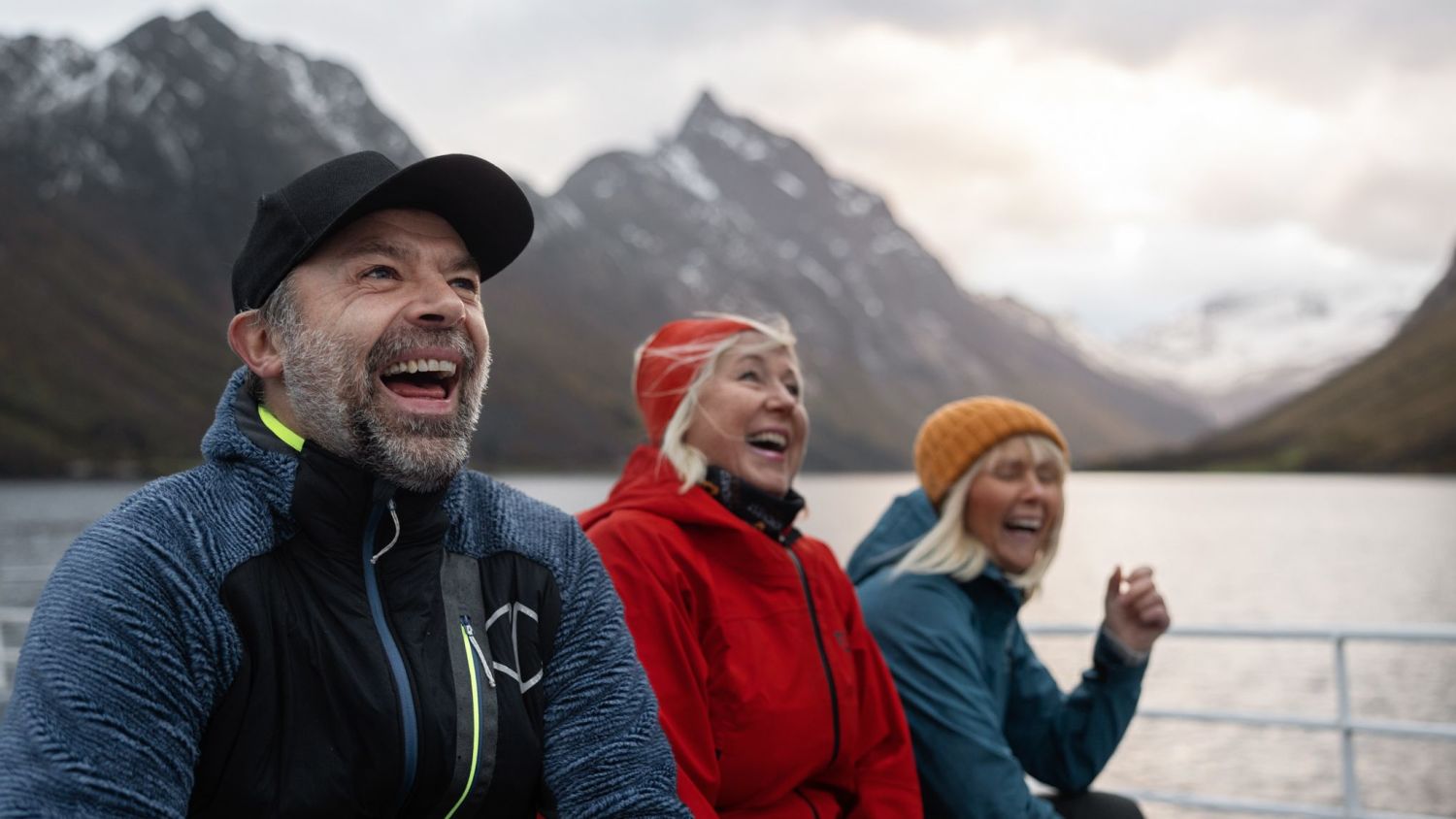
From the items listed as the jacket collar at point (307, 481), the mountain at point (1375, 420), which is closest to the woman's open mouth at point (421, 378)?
the jacket collar at point (307, 481)

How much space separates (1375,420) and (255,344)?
155386 mm

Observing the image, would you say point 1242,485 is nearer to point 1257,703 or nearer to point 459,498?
point 1257,703

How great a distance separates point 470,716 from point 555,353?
190m

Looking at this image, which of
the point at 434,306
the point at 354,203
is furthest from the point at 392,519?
the point at 354,203

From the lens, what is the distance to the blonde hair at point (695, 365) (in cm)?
341

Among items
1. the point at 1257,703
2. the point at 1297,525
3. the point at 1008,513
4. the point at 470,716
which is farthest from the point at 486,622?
the point at 1297,525

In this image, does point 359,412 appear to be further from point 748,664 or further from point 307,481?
point 748,664

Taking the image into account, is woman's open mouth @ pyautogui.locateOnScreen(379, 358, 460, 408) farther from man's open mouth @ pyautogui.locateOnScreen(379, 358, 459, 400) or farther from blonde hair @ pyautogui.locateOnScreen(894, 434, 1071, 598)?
blonde hair @ pyautogui.locateOnScreen(894, 434, 1071, 598)

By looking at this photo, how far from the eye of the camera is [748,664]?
306 cm

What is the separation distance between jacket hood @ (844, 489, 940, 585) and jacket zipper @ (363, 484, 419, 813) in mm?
2397

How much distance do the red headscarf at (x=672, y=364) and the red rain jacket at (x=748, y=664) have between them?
205mm

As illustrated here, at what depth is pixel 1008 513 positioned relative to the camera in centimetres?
396

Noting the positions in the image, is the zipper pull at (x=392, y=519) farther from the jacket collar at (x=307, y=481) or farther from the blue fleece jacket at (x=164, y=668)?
the blue fleece jacket at (x=164, y=668)

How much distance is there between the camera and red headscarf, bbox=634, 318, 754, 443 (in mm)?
3537
